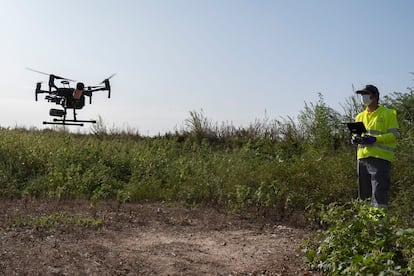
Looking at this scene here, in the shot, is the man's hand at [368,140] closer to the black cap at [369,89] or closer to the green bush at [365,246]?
the black cap at [369,89]

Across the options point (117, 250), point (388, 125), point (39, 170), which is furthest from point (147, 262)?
point (39, 170)

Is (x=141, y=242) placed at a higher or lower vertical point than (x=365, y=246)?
lower

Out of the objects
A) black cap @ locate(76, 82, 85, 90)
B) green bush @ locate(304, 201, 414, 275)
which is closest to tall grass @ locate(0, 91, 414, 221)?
green bush @ locate(304, 201, 414, 275)

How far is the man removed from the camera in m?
6.21

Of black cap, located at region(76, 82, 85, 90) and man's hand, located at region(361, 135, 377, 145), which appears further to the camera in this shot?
black cap, located at region(76, 82, 85, 90)

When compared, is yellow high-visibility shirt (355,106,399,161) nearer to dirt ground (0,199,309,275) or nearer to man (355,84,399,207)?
man (355,84,399,207)

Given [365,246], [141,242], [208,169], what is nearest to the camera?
[365,246]

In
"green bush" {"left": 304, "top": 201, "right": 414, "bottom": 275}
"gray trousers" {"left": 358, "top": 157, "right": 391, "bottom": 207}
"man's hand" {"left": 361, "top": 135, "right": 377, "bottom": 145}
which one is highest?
"man's hand" {"left": 361, "top": 135, "right": 377, "bottom": 145}

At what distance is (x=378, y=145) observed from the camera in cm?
627

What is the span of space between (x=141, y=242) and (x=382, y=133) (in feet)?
10.8

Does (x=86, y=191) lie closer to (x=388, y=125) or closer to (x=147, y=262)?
(x=147, y=262)

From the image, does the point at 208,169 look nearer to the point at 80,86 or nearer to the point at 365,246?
the point at 80,86

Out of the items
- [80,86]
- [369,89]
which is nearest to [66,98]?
[80,86]

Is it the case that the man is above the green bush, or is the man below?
above
